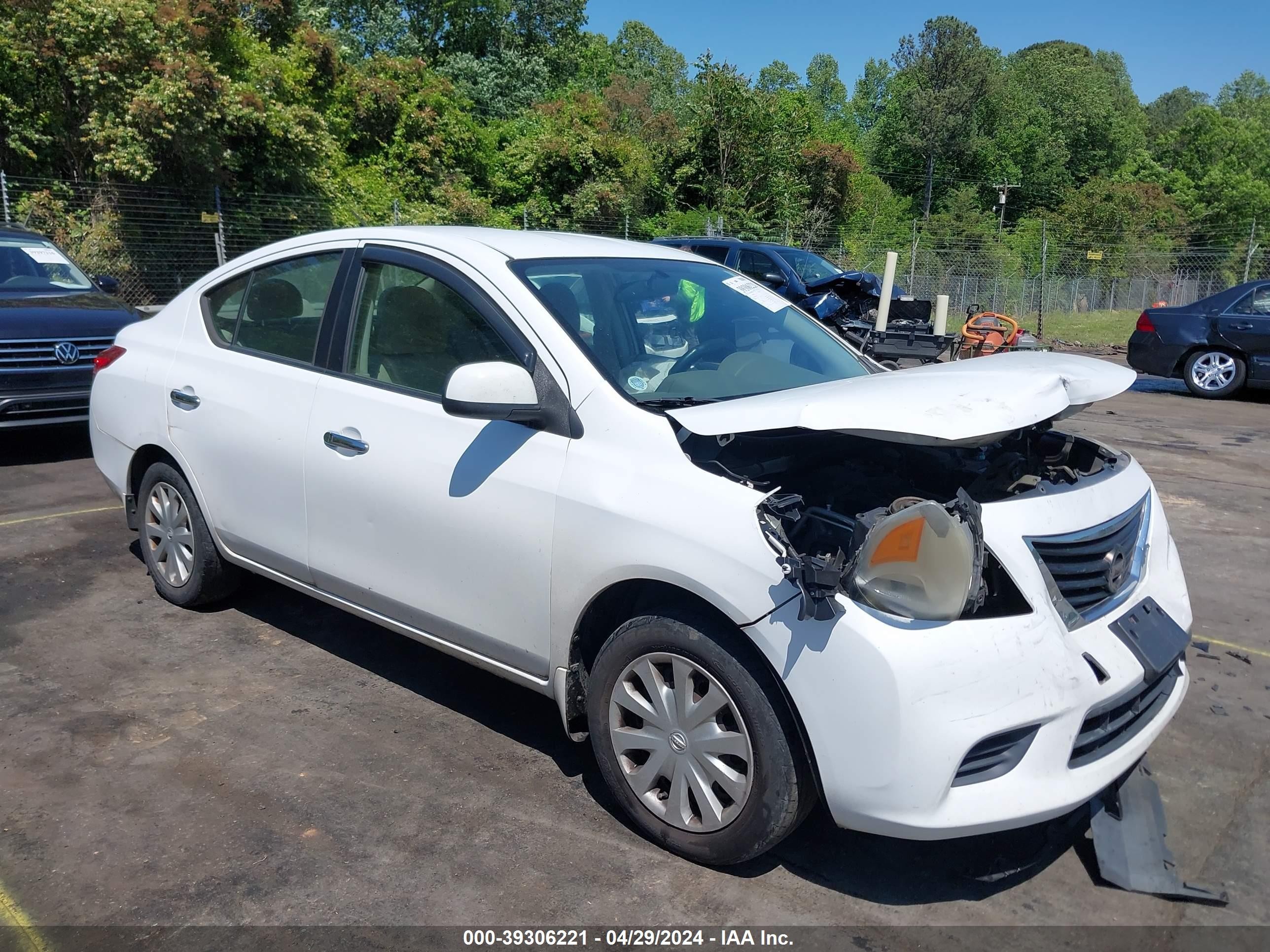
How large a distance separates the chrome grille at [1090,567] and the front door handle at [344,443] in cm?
220

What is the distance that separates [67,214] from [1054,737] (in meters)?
19.5

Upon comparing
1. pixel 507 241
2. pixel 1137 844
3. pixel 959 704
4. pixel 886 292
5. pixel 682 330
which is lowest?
pixel 1137 844

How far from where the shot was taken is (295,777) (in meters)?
3.31

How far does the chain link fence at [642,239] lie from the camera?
17.5m

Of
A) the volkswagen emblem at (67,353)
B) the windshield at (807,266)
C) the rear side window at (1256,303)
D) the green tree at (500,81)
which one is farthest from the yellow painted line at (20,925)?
the green tree at (500,81)

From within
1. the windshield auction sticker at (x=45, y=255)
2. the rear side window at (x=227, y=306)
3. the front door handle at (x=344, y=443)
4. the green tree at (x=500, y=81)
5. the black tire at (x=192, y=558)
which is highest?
the green tree at (x=500, y=81)

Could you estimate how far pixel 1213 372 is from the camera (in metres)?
12.9

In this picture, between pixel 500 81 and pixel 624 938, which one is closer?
pixel 624 938

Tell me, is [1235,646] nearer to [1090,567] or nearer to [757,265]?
[1090,567]

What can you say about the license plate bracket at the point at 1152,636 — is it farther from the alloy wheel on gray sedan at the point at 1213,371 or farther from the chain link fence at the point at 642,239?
the chain link fence at the point at 642,239

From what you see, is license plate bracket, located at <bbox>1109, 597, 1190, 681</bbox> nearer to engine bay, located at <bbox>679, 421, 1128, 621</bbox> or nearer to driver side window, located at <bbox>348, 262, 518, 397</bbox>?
engine bay, located at <bbox>679, 421, 1128, 621</bbox>

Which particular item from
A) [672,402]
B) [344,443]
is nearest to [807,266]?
[344,443]

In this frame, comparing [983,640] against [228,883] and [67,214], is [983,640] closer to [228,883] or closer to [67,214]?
[228,883]

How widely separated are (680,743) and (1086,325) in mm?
26775
